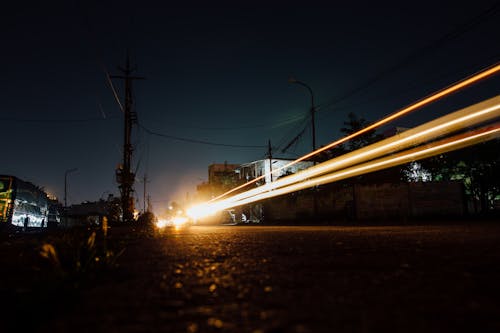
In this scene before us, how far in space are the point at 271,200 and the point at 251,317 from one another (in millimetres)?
35853

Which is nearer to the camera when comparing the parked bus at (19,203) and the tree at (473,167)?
the parked bus at (19,203)

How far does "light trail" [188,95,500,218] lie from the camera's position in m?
12.4

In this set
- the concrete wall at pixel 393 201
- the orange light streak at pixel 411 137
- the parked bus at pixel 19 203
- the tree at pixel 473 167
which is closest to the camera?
the orange light streak at pixel 411 137

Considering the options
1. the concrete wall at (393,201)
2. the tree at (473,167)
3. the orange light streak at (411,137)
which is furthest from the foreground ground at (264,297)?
the tree at (473,167)

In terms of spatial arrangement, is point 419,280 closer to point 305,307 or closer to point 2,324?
point 305,307

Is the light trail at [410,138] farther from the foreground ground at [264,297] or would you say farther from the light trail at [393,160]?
the foreground ground at [264,297]

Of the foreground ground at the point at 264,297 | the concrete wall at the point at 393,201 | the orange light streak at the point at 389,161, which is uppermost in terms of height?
the orange light streak at the point at 389,161

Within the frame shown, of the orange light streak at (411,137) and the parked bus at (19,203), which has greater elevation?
the orange light streak at (411,137)

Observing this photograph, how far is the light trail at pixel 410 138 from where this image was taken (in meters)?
12.4

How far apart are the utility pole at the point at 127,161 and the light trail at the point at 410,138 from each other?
13.9 meters

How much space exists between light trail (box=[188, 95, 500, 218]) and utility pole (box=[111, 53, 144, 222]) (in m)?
13.9

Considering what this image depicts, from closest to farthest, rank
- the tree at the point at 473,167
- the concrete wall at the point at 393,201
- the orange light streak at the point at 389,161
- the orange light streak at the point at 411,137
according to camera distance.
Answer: the orange light streak at the point at 411,137
the concrete wall at the point at 393,201
the orange light streak at the point at 389,161
the tree at the point at 473,167

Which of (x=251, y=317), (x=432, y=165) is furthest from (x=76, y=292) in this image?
(x=432, y=165)

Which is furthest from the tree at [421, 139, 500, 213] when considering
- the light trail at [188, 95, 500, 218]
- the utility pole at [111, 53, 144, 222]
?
the utility pole at [111, 53, 144, 222]
